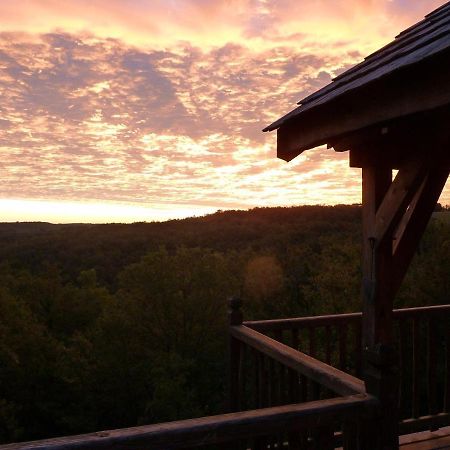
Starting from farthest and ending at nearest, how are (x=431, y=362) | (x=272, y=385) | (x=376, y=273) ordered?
(x=431, y=362)
(x=272, y=385)
(x=376, y=273)

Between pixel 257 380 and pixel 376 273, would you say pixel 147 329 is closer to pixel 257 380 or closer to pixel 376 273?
pixel 257 380

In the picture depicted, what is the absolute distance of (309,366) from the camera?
295cm

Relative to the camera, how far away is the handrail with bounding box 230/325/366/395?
2699 millimetres

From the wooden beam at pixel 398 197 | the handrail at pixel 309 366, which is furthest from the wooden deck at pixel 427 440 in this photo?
the wooden beam at pixel 398 197

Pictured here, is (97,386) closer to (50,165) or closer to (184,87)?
(50,165)

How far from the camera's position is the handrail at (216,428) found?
1.94 m

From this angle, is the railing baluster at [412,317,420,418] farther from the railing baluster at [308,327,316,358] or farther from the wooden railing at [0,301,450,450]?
the railing baluster at [308,327,316,358]

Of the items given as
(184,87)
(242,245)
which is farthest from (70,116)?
(242,245)

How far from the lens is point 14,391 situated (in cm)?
2423

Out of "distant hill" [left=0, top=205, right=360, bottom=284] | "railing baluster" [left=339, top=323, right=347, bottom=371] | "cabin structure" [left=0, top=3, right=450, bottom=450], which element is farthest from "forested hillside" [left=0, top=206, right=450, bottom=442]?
"distant hill" [left=0, top=205, right=360, bottom=284]

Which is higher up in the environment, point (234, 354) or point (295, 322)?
point (295, 322)

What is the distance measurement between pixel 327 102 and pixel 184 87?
23.9ft

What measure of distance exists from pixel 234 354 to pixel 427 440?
1.83 meters

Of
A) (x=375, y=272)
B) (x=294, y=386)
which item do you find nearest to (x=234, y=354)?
(x=294, y=386)
